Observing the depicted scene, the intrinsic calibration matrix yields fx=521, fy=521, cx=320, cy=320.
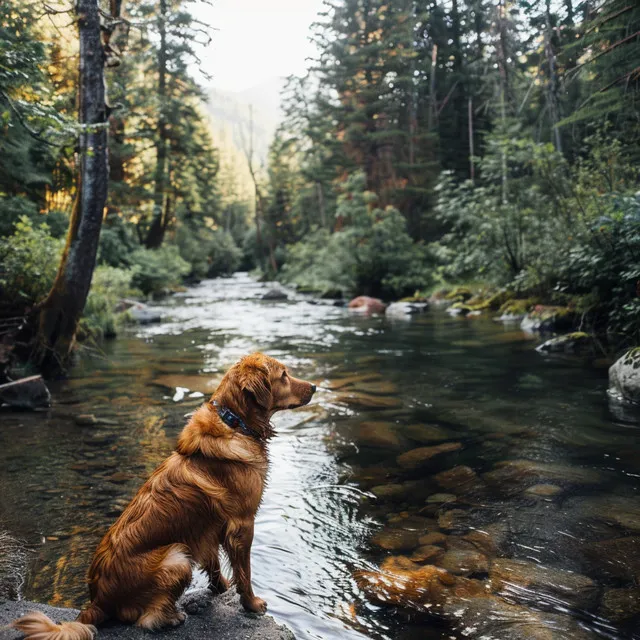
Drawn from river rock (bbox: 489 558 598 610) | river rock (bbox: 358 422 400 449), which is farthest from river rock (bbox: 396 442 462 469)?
river rock (bbox: 489 558 598 610)

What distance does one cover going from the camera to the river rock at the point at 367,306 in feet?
76.3

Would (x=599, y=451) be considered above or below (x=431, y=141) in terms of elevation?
below

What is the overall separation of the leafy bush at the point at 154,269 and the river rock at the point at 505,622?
78.2 ft

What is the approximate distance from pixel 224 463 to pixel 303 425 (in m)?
4.56

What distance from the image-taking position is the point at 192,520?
2.77 m

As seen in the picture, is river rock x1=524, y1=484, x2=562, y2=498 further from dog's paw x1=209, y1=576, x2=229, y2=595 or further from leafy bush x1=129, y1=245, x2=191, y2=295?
leafy bush x1=129, y1=245, x2=191, y2=295

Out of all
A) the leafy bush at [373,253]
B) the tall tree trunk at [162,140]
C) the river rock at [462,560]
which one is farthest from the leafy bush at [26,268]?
the tall tree trunk at [162,140]

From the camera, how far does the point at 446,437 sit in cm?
653

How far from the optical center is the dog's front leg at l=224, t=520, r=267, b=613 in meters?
2.86

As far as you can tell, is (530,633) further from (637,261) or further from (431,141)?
(431,141)

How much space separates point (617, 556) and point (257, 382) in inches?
115

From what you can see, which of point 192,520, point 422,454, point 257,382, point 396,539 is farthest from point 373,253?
point 192,520

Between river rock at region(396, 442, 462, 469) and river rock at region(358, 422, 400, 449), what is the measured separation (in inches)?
12.7

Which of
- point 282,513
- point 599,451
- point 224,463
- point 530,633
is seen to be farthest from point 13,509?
point 599,451
